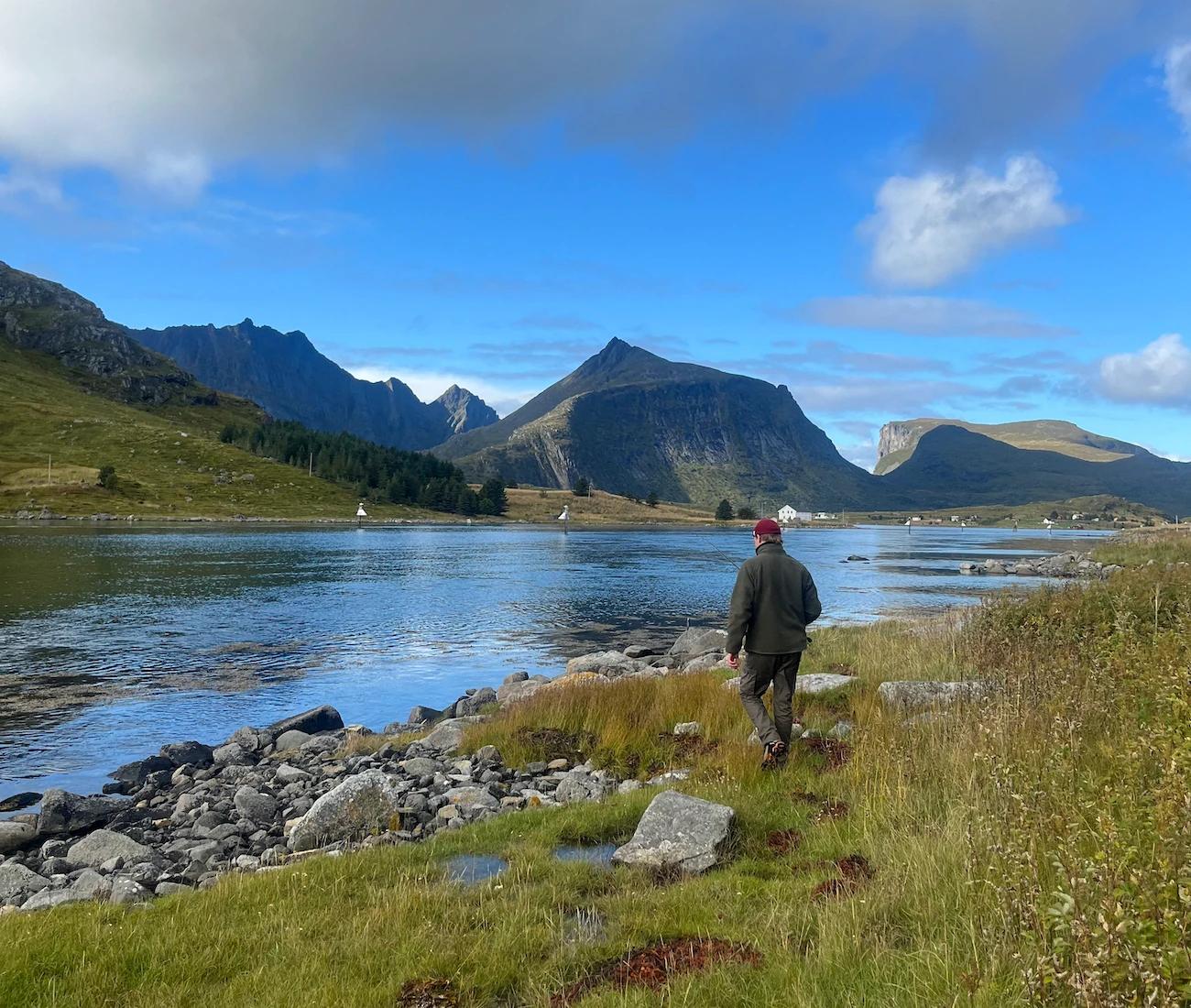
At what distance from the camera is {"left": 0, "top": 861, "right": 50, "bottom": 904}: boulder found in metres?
9.35

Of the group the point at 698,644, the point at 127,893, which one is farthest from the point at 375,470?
the point at 127,893

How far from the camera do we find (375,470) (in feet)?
600

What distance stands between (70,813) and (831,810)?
41.1 ft

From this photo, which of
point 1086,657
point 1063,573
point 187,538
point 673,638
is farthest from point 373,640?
point 187,538

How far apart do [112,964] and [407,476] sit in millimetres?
182193

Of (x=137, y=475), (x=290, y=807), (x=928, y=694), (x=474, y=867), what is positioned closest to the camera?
(x=474, y=867)

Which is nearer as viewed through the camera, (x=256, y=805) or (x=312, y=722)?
(x=256, y=805)

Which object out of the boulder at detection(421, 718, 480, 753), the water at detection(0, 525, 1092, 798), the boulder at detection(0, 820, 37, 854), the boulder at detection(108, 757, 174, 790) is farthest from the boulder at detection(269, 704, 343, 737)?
the boulder at detection(0, 820, 37, 854)

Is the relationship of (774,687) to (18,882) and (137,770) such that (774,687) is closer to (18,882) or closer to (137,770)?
(18,882)

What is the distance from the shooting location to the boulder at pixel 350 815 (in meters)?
9.85

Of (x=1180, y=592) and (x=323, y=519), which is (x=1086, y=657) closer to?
(x=1180, y=592)

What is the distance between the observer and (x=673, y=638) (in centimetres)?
3584

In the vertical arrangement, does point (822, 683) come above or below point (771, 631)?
below

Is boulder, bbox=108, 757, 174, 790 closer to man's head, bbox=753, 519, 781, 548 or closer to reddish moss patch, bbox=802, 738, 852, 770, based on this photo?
reddish moss patch, bbox=802, 738, 852, 770
